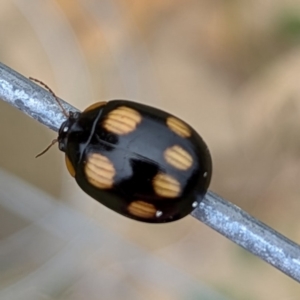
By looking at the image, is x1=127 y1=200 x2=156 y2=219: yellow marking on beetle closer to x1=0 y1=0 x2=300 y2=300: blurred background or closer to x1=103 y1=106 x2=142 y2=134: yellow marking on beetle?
x1=103 y1=106 x2=142 y2=134: yellow marking on beetle

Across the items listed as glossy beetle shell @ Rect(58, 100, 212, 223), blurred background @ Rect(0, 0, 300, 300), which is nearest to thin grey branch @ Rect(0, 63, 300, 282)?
glossy beetle shell @ Rect(58, 100, 212, 223)

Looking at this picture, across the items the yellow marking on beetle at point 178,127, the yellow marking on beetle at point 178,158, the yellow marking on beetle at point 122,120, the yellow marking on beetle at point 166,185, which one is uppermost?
the yellow marking on beetle at point 122,120

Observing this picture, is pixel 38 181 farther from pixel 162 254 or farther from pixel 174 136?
pixel 174 136

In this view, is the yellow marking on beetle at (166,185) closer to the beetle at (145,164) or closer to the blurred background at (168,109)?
the beetle at (145,164)

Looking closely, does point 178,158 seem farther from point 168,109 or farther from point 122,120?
point 168,109

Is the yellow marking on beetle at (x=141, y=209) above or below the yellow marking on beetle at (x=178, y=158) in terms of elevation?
below

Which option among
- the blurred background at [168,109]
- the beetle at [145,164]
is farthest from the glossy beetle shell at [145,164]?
the blurred background at [168,109]

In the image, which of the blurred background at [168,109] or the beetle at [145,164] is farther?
the blurred background at [168,109]
